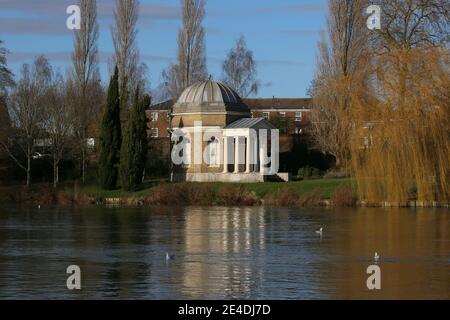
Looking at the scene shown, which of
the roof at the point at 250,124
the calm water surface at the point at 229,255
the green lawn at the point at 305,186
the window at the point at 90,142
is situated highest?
the roof at the point at 250,124

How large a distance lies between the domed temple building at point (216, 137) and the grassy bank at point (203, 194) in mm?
7679

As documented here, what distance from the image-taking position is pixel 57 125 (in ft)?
262

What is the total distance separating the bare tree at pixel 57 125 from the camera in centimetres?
7962

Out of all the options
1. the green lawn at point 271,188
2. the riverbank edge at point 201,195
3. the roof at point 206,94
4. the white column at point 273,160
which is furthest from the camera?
the roof at point 206,94

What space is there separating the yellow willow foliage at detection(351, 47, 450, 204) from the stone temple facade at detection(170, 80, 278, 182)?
27060mm

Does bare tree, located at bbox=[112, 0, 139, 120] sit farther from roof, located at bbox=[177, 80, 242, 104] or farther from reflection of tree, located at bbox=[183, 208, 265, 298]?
reflection of tree, located at bbox=[183, 208, 265, 298]

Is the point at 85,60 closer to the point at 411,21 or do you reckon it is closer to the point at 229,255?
the point at 411,21

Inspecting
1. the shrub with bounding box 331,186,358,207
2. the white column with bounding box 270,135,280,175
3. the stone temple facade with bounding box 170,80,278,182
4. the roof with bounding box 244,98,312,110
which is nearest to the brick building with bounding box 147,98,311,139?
the roof with bounding box 244,98,312,110

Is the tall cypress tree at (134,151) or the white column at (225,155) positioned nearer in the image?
the tall cypress tree at (134,151)

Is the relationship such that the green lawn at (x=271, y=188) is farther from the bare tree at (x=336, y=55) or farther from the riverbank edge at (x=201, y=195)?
the bare tree at (x=336, y=55)

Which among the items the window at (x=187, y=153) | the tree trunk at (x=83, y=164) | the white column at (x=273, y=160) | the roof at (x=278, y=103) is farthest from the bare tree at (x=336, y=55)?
the roof at (x=278, y=103)

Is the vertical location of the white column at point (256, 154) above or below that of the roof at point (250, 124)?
below

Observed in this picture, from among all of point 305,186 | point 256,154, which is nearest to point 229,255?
point 305,186
